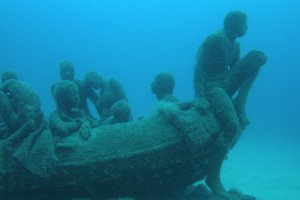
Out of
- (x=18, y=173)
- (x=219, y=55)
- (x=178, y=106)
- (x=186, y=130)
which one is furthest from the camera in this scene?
(x=219, y=55)

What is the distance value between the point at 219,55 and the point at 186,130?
1785 millimetres

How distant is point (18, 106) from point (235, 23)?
415cm

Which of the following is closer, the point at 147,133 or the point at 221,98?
the point at 147,133

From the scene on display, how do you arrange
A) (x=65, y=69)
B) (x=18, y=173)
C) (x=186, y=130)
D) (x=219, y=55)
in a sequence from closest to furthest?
(x=18, y=173) → (x=186, y=130) → (x=219, y=55) → (x=65, y=69)

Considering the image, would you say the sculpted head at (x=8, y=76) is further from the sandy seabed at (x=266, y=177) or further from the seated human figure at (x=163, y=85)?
the sandy seabed at (x=266, y=177)

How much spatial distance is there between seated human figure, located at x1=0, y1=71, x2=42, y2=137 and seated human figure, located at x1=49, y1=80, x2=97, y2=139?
0.35m

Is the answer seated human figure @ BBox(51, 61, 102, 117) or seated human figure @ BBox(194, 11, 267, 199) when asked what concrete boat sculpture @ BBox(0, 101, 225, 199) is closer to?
seated human figure @ BBox(194, 11, 267, 199)

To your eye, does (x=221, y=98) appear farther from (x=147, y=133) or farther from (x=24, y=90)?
(x=24, y=90)

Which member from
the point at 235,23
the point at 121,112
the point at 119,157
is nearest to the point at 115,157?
the point at 119,157

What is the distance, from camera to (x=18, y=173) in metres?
4.68

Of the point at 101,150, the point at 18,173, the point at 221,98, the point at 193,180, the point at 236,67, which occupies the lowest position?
the point at 193,180

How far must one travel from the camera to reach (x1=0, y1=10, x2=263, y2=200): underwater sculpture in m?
4.68

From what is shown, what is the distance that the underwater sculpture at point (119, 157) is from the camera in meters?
4.68

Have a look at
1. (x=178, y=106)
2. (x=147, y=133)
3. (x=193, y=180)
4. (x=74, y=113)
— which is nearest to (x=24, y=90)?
(x=74, y=113)
